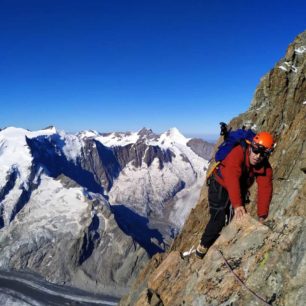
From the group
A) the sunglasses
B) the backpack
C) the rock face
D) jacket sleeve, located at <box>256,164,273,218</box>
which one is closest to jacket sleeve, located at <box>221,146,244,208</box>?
the backpack

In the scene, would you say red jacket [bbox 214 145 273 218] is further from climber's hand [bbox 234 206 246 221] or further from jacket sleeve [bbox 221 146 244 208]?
climber's hand [bbox 234 206 246 221]

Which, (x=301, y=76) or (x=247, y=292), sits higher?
(x=301, y=76)

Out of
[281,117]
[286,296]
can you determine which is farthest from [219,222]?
[281,117]

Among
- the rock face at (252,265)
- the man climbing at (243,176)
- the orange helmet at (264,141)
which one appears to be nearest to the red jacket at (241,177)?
the man climbing at (243,176)

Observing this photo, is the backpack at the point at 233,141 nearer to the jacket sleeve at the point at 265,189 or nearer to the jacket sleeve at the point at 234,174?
the jacket sleeve at the point at 234,174

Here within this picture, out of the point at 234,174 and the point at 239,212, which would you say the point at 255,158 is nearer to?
the point at 234,174

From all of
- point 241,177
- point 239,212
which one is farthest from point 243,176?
point 239,212

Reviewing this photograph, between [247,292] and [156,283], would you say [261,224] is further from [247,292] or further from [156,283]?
[156,283]
